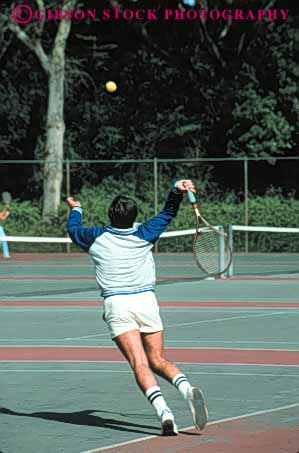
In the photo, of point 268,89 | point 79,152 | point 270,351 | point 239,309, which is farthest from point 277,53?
point 270,351

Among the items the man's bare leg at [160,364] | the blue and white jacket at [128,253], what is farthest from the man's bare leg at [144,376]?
the blue and white jacket at [128,253]

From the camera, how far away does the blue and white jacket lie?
8.98 metres

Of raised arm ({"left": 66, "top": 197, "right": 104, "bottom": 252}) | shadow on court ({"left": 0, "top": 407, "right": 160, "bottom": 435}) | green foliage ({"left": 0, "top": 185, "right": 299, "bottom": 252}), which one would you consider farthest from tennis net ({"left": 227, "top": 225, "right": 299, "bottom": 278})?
raised arm ({"left": 66, "top": 197, "right": 104, "bottom": 252})

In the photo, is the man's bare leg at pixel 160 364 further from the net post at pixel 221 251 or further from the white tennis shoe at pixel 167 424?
the net post at pixel 221 251

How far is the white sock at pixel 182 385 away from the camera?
28.7 feet

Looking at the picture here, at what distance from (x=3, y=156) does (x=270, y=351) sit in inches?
1174

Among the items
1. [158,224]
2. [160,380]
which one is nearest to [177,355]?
[160,380]

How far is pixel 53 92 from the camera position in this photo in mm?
38406

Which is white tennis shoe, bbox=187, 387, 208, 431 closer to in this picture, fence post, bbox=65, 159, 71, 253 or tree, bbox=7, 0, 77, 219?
fence post, bbox=65, 159, 71, 253

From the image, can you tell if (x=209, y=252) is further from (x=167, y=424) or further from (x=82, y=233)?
(x=167, y=424)

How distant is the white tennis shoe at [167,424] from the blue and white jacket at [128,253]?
2.73ft

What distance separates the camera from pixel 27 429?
9.24 m

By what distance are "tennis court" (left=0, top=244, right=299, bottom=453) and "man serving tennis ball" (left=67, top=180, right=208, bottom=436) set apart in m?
0.48

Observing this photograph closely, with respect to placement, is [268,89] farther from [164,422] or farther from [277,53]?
[164,422]
